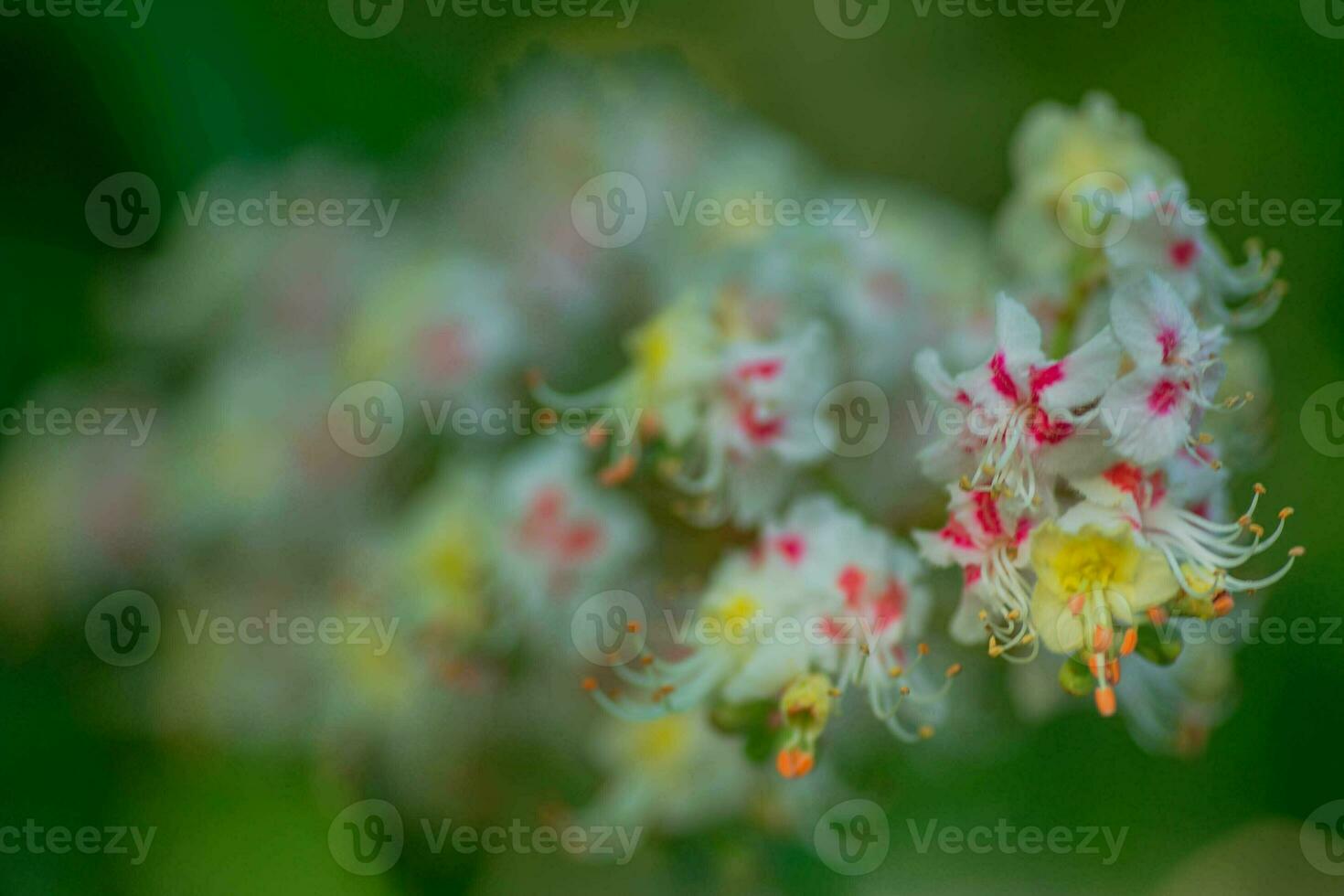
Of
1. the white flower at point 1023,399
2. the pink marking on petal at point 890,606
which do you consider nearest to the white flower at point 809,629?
the pink marking on petal at point 890,606

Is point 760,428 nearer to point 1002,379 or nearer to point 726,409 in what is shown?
point 726,409

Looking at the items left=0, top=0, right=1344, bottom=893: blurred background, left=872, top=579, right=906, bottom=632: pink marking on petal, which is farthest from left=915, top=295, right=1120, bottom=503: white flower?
left=0, top=0, right=1344, bottom=893: blurred background

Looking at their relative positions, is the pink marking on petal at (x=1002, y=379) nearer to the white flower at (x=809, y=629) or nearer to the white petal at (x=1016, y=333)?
the white petal at (x=1016, y=333)

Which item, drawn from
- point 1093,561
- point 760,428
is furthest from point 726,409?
point 1093,561

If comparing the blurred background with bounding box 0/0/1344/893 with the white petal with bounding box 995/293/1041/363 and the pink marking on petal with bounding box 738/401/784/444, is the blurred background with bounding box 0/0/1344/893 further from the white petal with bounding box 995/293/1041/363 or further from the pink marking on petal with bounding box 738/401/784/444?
the white petal with bounding box 995/293/1041/363

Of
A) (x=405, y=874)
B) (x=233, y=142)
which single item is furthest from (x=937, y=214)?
(x=405, y=874)
